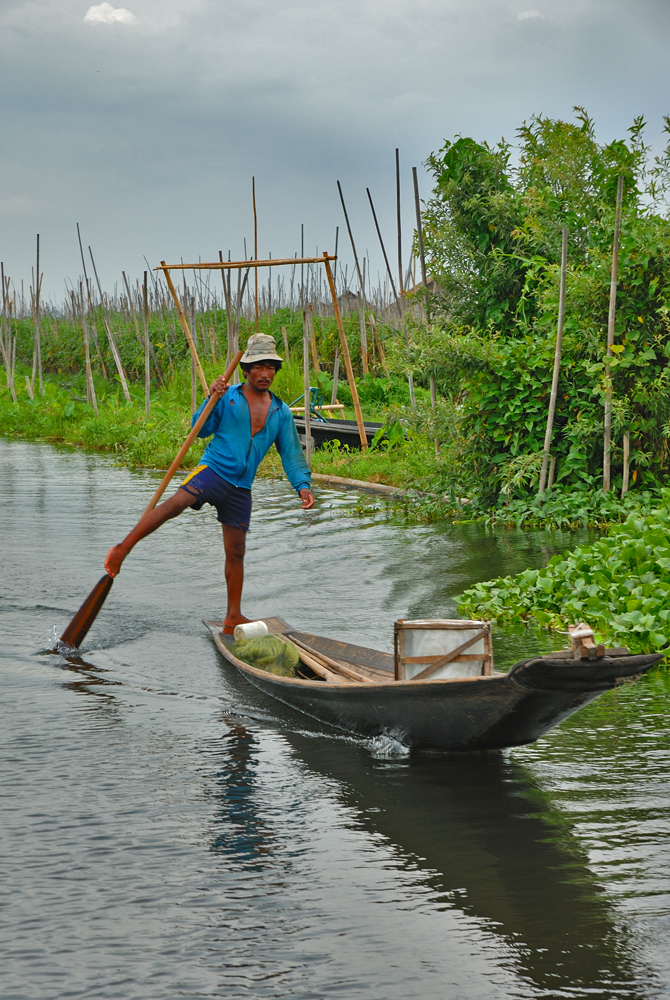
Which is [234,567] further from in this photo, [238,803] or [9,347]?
[9,347]

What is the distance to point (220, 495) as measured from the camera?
6.02 metres

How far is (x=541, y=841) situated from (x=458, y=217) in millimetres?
8319

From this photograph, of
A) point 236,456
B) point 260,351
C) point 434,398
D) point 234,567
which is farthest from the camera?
point 434,398

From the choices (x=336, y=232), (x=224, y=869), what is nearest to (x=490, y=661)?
(x=224, y=869)

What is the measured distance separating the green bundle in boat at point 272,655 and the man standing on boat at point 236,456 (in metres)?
0.75

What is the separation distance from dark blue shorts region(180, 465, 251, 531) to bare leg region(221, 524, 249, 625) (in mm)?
55

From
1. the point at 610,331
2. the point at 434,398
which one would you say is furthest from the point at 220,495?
the point at 434,398

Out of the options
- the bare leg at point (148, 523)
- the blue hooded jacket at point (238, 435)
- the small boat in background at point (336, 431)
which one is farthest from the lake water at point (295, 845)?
the small boat in background at point (336, 431)

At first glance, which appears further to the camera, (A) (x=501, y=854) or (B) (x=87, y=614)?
(B) (x=87, y=614)

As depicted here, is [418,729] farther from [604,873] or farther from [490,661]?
[604,873]

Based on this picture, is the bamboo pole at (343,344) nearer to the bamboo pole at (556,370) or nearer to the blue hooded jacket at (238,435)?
the bamboo pole at (556,370)

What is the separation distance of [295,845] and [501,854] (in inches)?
27.0

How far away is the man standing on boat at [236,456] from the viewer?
5.87m

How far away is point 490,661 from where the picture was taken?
4.06m
